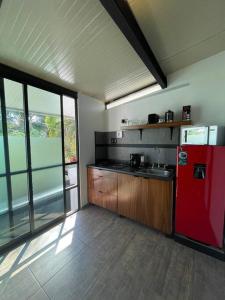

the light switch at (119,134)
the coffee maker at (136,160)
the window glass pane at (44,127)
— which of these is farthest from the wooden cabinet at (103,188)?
the light switch at (119,134)

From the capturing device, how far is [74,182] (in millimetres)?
2783

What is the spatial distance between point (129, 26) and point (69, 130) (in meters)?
1.87

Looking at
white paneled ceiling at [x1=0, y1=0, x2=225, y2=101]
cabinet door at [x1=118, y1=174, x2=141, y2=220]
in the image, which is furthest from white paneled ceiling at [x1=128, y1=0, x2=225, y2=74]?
cabinet door at [x1=118, y1=174, x2=141, y2=220]

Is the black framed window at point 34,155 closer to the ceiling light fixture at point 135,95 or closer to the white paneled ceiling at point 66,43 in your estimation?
the white paneled ceiling at point 66,43

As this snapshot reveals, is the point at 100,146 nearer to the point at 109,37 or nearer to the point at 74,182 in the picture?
the point at 74,182

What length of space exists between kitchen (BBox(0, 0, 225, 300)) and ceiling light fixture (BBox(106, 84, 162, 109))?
25 millimetres

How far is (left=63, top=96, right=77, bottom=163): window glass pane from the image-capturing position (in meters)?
2.55

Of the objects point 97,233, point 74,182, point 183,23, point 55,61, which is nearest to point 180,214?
point 97,233

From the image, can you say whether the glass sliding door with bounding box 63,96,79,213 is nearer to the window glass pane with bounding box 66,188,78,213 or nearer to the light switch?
the window glass pane with bounding box 66,188,78,213

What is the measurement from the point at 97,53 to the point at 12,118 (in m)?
1.42

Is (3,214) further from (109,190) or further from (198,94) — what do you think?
(198,94)

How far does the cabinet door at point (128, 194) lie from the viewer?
2232mm

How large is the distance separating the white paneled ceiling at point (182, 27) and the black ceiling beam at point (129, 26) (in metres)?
0.11

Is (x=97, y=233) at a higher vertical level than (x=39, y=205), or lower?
lower
